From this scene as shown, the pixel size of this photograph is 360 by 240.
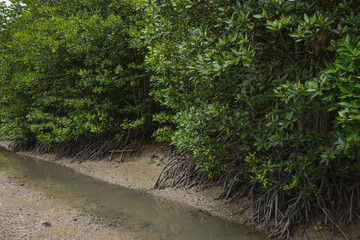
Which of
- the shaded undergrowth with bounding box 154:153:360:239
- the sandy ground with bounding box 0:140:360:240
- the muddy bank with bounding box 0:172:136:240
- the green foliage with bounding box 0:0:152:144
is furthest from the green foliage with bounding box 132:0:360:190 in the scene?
the green foliage with bounding box 0:0:152:144

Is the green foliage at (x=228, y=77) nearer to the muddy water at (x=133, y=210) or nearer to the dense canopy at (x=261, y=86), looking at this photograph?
the dense canopy at (x=261, y=86)

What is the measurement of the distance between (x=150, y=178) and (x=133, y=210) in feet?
5.84

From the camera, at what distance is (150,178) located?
7438 millimetres

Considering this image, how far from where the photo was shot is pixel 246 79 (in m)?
3.77

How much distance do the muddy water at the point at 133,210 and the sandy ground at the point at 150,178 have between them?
0.22m

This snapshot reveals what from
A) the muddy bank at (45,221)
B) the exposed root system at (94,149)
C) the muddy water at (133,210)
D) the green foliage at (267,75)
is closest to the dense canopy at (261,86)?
the green foliage at (267,75)

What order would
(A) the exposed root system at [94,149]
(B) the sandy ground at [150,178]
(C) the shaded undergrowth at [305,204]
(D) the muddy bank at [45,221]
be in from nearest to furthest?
1. (C) the shaded undergrowth at [305,204]
2. (D) the muddy bank at [45,221]
3. (B) the sandy ground at [150,178]
4. (A) the exposed root system at [94,149]

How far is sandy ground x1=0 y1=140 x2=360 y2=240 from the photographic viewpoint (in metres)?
5.18

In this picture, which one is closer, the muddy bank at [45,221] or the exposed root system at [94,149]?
the muddy bank at [45,221]

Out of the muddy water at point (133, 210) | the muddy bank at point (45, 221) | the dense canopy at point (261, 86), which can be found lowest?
the muddy water at point (133, 210)

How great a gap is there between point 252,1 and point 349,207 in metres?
2.99

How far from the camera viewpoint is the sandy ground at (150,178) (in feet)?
17.0

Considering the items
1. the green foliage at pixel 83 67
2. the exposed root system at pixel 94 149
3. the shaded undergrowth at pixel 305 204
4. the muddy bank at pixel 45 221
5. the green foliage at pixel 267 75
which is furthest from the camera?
the exposed root system at pixel 94 149

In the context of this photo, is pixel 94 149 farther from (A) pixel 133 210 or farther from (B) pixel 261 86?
(B) pixel 261 86
